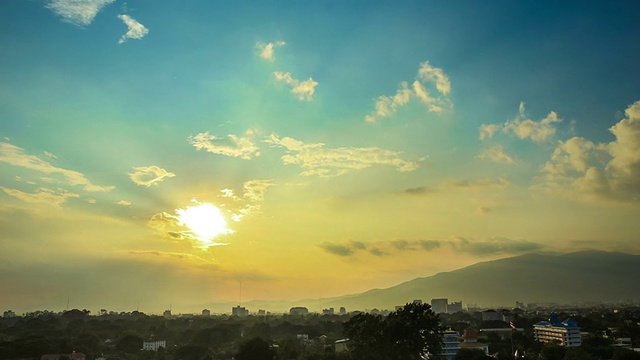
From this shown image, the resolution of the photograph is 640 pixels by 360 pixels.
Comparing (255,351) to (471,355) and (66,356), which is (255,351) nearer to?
(471,355)

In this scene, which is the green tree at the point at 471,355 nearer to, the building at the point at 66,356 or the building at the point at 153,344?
the building at the point at 66,356

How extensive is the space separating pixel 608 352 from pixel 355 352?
41933 mm

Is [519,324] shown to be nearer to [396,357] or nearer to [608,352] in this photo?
[608,352]

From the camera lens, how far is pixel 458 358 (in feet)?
187

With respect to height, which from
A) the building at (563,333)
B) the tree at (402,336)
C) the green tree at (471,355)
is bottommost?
the building at (563,333)

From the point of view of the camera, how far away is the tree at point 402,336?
4053 cm

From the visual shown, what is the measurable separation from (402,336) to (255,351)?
1094 inches

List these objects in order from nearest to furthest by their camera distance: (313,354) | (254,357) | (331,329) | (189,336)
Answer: (313,354), (254,357), (189,336), (331,329)

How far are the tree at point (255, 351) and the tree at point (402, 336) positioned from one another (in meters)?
23.7

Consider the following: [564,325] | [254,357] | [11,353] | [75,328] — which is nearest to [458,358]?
[254,357]

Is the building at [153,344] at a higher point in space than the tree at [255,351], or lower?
lower

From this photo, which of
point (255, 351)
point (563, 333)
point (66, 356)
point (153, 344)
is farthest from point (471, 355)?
point (153, 344)

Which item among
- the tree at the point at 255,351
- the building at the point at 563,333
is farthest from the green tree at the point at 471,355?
the building at the point at 563,333

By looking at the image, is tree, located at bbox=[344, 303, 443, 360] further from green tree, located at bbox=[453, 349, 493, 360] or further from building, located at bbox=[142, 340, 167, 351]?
building, located at bbox=[142, 340, 167, 351]
